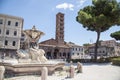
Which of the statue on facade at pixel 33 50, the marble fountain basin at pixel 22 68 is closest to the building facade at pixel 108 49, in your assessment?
the statue on facade at pixel 33 50

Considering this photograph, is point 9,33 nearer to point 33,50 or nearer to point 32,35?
point 32,35

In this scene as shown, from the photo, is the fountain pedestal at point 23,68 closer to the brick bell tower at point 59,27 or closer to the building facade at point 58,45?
the building facade at point 58,45

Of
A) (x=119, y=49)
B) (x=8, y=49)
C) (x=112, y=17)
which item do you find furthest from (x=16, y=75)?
(x=119, y=49)

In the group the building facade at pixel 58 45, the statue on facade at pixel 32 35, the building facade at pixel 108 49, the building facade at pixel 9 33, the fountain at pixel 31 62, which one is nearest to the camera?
the fountain at pixel 31 62

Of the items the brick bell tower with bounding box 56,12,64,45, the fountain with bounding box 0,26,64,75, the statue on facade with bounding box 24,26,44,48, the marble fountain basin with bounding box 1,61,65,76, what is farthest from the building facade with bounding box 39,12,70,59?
the marble fountain basin with bounding box 1,61,65,76

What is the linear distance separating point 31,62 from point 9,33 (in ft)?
91.7

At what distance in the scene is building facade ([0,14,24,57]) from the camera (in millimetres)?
40125

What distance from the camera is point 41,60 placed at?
16234mm

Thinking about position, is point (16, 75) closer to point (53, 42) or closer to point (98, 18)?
point (98, 18)

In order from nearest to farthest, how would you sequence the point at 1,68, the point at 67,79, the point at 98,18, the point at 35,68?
1. the point at 1,68
2. the point at 67,79
3. the point at 35,68
4. the point at 98,18

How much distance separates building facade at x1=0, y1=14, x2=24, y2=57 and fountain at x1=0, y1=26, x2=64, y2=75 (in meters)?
23.3

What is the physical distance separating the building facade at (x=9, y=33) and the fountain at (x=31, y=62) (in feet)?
76.3

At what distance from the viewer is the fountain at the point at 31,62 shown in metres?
13.0

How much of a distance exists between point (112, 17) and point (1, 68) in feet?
72.5
